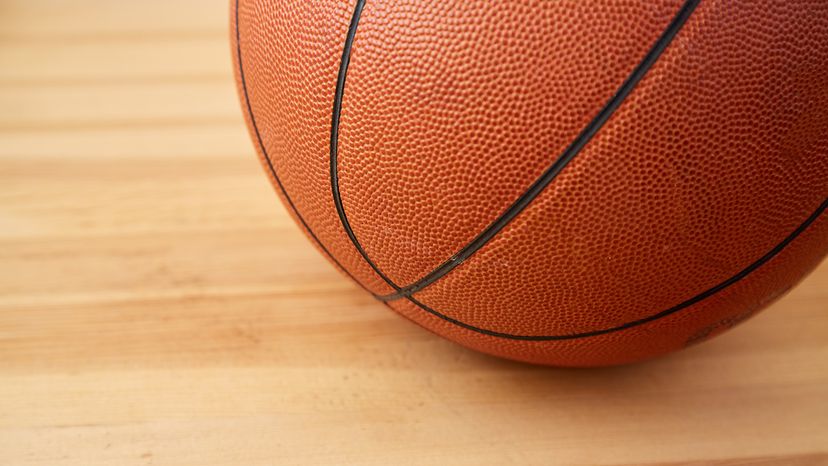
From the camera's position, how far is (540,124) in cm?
83

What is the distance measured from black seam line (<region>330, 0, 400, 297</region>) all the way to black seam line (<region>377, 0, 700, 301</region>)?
0.12m

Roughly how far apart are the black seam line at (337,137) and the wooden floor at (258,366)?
250 millimetres

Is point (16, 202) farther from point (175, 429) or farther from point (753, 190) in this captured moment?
point (753, 190)

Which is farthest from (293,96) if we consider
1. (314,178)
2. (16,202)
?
(16,202)

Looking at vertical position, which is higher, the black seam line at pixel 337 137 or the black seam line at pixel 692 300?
the black seam line at pixel 692 300

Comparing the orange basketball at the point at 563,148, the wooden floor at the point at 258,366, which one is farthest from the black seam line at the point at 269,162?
the wooden floor at the point at 258,366

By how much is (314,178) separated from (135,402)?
0.46m

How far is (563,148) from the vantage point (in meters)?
0.84

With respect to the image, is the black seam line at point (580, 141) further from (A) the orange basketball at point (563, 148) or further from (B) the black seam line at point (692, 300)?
(B) the black seam line at point (692, 300)

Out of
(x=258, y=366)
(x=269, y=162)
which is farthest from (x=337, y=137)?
(x=258, y=366)

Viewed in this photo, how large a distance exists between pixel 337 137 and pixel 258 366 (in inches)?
18.2

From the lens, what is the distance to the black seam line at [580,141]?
0.80 m

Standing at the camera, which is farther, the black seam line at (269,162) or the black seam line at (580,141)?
the black seam line at (269,162)

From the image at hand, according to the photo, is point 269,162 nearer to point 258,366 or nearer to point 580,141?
point 258,366
